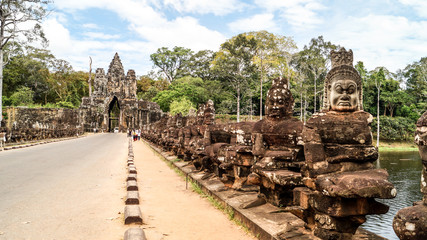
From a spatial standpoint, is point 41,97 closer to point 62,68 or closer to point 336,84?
point 62,68

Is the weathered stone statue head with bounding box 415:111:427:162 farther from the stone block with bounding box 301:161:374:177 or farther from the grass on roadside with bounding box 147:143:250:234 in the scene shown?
the grass on roadside with bounding box 147:143:250:234

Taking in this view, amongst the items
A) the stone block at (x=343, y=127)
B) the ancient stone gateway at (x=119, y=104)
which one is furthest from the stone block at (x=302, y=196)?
the ancient stone gateway at (x=119, y=104)

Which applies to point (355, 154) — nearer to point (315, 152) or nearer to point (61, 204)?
point (315, 152)

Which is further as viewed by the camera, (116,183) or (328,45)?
(328,45)

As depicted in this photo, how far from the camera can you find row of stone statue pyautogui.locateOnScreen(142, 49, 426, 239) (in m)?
3.00

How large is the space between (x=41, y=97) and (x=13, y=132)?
48.5 metres

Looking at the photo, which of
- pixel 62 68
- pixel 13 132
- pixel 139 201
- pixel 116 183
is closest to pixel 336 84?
pixel 139 201

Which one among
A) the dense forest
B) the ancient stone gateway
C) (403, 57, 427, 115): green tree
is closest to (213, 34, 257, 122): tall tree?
the dense forest

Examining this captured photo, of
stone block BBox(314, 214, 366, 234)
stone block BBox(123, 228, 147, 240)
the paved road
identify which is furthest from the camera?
the paved road

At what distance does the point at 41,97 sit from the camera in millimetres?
68125

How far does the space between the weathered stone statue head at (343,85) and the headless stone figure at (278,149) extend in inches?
30.2

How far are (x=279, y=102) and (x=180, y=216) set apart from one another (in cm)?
229

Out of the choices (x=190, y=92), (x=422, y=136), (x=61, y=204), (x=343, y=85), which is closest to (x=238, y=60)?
(x=190, y=92)

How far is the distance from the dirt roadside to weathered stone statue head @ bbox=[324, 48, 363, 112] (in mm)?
1844
